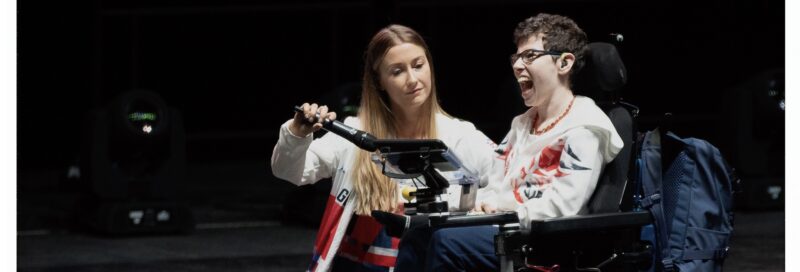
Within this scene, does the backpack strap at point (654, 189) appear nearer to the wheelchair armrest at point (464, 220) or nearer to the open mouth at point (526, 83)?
the open mouth at point (526, 83)

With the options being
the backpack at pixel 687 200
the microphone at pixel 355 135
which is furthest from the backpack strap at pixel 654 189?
the microphone at pixel 355 135

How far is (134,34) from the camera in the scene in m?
11.3

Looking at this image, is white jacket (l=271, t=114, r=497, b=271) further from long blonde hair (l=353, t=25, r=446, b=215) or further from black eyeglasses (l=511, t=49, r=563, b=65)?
black eyeglasses (l=511, t=49, r=563, b=65)

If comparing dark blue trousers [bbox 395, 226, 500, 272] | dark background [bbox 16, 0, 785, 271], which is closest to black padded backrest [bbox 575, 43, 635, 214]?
dark blue trousers [bbox 395, 226, 500, 272]

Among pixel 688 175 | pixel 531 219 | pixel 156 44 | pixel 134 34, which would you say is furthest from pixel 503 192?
pixel 156 44

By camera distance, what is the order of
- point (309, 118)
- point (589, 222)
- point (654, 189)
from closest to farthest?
1. point (589, 222)
2. point (309, 118)
3. point (654, 189)

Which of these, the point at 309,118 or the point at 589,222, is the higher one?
the point at 309,118

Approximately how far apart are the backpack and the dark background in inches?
269

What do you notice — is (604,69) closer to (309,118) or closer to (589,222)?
(589,222)

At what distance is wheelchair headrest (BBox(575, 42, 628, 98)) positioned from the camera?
4.19 m

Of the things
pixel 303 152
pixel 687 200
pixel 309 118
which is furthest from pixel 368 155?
pixel 687 200

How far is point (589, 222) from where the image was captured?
396cm

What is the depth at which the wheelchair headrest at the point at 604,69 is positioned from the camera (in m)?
4.19

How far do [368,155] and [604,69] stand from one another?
2.64ft
